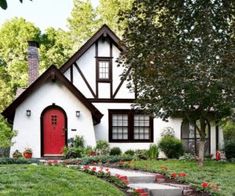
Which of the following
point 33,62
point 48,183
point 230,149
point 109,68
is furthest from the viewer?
point 33,62

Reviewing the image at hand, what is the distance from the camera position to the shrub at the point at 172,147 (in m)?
21.5

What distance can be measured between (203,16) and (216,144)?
10769 millimetres

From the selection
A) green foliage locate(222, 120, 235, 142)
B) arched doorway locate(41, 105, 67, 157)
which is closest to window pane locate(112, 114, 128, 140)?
arched doorway locate(41, 105, 67, 157)

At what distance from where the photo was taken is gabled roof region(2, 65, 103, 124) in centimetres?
2020

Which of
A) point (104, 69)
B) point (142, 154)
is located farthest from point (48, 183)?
point (104, 69)

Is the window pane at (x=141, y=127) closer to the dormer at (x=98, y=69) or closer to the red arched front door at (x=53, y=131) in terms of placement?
the dormer at (x=98, y=69)

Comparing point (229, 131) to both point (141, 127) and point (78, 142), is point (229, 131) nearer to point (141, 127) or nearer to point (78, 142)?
point (141, 127)

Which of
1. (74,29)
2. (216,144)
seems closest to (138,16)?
(216,144)

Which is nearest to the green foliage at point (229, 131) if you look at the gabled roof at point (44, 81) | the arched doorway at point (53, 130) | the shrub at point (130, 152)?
the shrub at point (130, 152)

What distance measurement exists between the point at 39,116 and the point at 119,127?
4.33 m

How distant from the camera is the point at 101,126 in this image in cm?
2280

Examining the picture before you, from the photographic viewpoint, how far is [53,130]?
20.9 meters

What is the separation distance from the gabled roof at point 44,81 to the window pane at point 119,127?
87.0 inches

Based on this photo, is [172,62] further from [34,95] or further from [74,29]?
[74,29]
